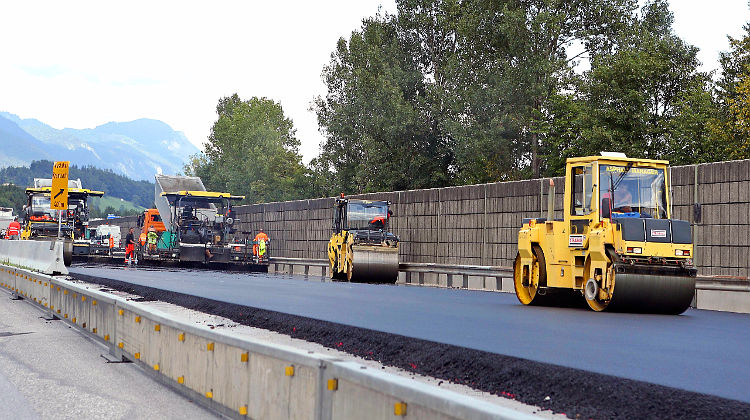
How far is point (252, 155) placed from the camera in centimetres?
9338

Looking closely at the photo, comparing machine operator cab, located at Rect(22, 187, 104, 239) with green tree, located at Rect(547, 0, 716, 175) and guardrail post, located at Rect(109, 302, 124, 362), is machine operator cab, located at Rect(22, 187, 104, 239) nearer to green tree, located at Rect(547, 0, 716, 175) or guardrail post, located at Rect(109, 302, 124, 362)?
green tree, located at Rect(547, 0, 716, 175)

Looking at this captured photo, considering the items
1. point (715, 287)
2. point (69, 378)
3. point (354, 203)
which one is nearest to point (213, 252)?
point (354, 203)

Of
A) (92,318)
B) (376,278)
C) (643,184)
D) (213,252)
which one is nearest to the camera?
(92,318)

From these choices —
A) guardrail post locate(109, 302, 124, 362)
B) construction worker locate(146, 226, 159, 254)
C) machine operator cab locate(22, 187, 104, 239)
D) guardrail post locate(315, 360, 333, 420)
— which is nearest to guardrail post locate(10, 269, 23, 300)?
guardrail post locate(109, 302, 124, 362)

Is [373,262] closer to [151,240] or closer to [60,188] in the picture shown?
[60,188]

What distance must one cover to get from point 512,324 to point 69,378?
6394 millimetres

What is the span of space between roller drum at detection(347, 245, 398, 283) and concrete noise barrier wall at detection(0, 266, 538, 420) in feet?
58.3

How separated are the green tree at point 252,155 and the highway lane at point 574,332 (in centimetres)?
5770

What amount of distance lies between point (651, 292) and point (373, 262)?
15.0m

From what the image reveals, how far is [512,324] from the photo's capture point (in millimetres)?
13406

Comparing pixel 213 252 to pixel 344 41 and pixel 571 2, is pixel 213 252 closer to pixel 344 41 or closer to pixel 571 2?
pixel 571 2

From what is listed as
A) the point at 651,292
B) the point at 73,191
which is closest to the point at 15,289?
the point at 651,292

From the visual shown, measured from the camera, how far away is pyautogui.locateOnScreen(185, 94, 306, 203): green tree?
89.2 metres

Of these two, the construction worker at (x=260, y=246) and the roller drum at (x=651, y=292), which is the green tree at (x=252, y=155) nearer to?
the construction worker at (x=260, y=246)
